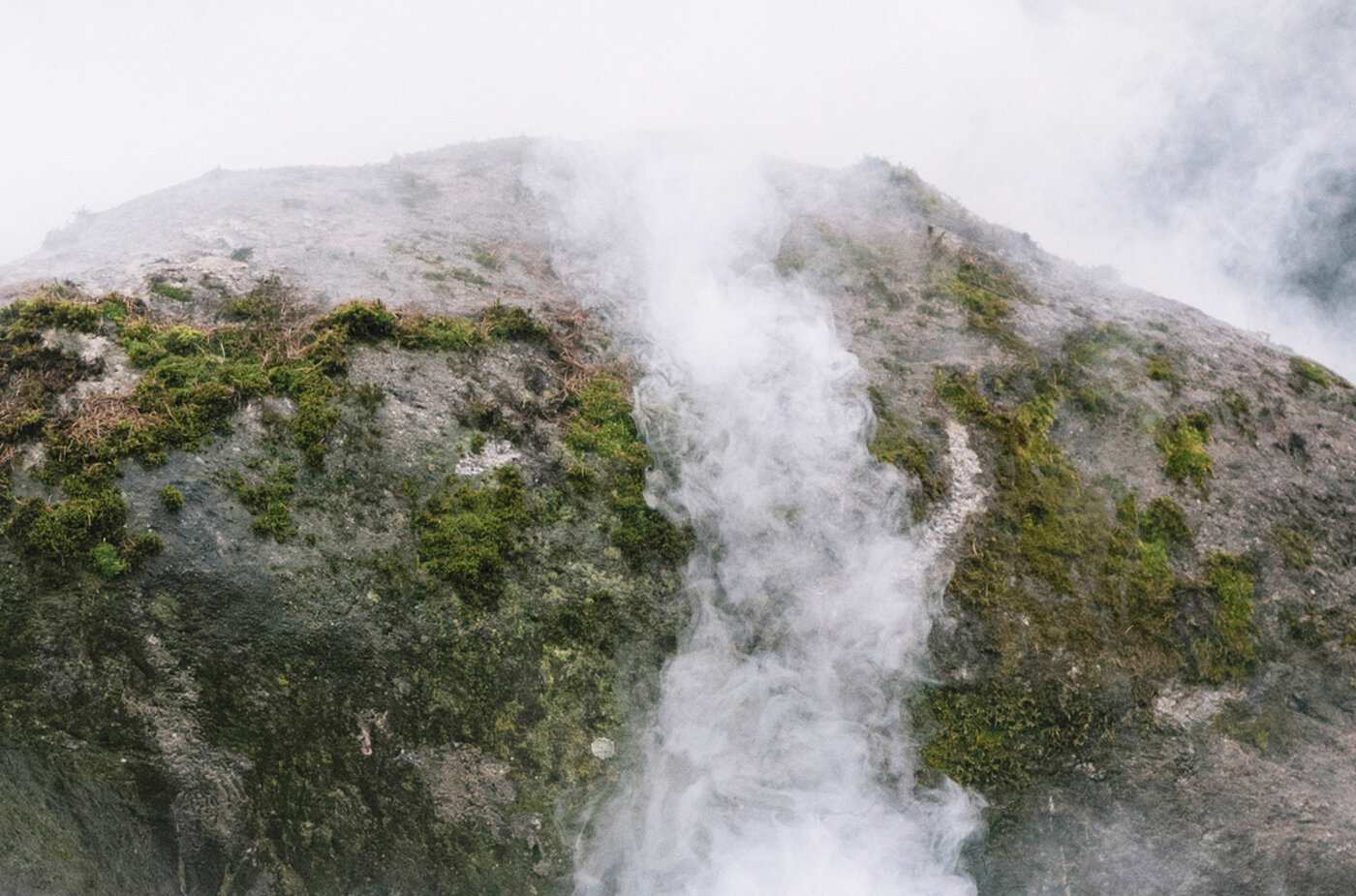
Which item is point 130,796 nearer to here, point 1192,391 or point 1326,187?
point 1192,391

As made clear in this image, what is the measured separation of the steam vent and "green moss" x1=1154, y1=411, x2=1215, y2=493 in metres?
0.05

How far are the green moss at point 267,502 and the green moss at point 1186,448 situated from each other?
9.56 m

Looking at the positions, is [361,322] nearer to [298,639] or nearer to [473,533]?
[473,533]

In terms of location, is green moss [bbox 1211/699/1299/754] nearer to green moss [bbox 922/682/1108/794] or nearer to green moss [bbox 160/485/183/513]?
green moss [bbox 922/682/1108/794]

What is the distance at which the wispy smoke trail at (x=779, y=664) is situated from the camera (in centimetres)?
673

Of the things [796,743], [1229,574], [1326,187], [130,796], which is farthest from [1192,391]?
[1326,187]

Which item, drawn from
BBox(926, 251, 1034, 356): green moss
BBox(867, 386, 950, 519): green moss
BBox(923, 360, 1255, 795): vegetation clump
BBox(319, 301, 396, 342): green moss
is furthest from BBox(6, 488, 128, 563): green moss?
BBox(926, 251, 1034, 356): green moss

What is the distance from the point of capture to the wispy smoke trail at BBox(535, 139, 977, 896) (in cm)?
673

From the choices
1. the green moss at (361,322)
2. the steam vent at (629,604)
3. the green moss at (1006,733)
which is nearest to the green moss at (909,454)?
the steam vent at (629,604)

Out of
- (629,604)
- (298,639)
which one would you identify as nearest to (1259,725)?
(629,604)

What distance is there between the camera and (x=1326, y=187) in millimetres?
19766

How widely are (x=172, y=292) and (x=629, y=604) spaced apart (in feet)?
20.4

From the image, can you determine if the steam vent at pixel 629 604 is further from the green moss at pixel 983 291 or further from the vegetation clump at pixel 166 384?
the green moss at pixel 983 291

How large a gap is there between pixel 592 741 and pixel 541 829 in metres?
0.87
